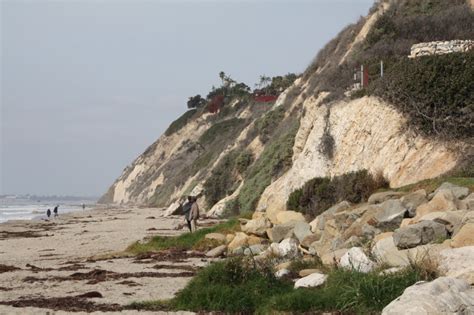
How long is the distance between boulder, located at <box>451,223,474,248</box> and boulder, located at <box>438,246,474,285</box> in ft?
1.39

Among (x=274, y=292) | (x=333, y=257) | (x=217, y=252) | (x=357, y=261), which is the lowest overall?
(x=217, y=252)

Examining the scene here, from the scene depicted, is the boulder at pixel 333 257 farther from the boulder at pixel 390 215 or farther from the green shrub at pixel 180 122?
the green shrub at pixel 180 122

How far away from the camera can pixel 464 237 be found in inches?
410

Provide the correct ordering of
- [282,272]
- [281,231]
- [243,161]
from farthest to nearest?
[243,161]
[281,231]
[282,272]

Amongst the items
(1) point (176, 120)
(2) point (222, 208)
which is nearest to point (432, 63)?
(2) point (222, 208)

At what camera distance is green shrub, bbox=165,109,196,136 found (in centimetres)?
9750

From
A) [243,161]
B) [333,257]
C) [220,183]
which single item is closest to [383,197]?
[333,257]

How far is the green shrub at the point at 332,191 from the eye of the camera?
2173 cm

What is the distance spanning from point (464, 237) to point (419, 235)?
1.27 meters

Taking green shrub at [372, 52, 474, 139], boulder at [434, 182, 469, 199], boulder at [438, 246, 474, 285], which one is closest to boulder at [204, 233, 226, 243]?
green shrub at [372, 52, 474, 139]

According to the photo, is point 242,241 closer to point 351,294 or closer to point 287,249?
point 287,249

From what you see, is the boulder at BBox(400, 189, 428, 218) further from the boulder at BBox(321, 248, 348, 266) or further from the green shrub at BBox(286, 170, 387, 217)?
the green shrub at BBox(286, 170, 387, 217)

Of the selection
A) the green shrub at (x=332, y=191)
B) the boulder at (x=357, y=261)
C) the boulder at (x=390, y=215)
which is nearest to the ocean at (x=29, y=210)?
the green shrub at (x=332, y=191)

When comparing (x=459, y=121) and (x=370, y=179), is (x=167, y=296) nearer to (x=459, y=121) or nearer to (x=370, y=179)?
(x=370, y=179)
